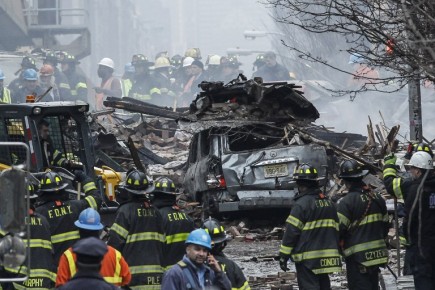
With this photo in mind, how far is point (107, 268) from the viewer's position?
9391mm

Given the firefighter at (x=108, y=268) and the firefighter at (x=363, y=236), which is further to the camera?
the firefighter at (x=363, y=236)

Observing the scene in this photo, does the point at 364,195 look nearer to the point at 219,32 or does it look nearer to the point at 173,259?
the point at 173,259

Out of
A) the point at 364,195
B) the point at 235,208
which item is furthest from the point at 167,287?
the point at 235,208

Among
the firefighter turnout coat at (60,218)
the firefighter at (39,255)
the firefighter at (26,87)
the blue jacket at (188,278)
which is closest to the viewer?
the blue jacket at (188,278)

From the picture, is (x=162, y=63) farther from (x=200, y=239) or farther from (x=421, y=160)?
(x=200, y=239)

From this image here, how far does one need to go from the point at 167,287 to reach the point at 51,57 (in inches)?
986

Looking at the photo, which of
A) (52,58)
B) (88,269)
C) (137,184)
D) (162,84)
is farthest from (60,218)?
(162,84)

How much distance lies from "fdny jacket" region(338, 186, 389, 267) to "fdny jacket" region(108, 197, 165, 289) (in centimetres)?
213

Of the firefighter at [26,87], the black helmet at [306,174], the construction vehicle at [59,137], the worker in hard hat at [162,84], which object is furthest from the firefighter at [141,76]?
the black helmet at [306,174]

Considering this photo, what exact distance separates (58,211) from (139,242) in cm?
96

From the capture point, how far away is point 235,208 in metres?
17.9

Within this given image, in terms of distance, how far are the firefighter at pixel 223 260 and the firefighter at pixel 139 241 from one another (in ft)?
5.53

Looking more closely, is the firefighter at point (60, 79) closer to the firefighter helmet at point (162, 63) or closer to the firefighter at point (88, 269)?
the firefighter helmet at point (162, 63)

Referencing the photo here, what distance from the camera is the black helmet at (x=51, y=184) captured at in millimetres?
12016
